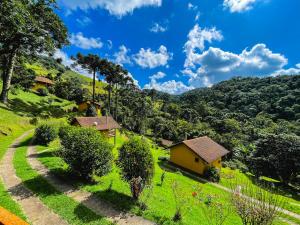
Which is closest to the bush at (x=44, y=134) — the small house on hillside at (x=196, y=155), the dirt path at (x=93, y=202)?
the dirt path at (x=93, y=202)

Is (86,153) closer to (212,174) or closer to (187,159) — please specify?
(212,174)

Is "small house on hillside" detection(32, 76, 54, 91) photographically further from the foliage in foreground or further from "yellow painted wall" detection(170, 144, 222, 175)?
the foliage in foreground

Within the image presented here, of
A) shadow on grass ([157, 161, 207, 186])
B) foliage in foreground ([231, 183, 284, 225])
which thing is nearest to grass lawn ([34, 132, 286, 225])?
foliage in foreground ([231, 183, 284, 225])

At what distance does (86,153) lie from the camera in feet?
42.7

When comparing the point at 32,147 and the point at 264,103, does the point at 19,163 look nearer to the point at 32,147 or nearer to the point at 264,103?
the point at 32,147

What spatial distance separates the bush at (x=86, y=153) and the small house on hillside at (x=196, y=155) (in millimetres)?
18747

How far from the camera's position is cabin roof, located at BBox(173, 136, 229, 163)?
29.8 meters

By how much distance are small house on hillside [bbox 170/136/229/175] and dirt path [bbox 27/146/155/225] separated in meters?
20.1

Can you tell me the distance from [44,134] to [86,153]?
11.9 metres

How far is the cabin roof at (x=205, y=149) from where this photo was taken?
1174 inches

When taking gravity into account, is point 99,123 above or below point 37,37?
below

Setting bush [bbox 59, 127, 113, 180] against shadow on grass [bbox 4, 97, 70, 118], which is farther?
shadow on grass [bbox 4, 97, 70, 118]

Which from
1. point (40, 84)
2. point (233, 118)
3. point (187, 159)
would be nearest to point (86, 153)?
point (187, 159)

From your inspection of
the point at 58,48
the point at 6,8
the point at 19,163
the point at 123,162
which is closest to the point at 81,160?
the point at 123,162
